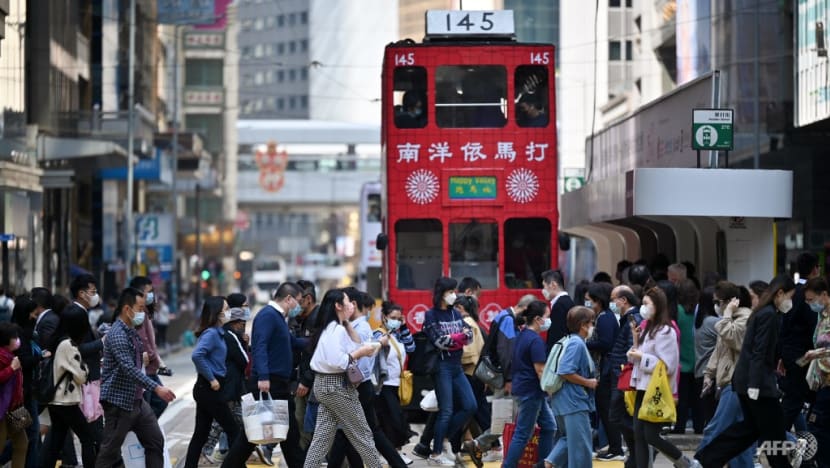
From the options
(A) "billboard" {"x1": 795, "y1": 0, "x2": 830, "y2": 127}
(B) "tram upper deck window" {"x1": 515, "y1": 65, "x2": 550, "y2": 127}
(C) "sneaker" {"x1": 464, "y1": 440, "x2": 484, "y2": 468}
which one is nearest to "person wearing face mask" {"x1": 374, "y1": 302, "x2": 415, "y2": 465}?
(C) "sneaker" {"x1": 464, "y1": 440, "x2": 484, "y2": 468}

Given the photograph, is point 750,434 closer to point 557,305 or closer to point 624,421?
point 624,421

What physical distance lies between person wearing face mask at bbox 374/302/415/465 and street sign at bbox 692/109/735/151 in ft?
16.2

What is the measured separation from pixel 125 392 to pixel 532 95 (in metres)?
9.07

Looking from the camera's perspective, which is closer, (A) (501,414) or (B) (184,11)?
(A) (501,414)

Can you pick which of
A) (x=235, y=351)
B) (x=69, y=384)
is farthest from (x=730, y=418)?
(x=69, y=384)

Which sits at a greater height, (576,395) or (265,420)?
(576,395)

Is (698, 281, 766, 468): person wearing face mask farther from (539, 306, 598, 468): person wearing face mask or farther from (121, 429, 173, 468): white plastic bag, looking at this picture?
(121, 429, 173, 468): white plastic bag

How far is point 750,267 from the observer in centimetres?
1830

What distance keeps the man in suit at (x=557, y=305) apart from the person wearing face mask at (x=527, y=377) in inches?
52.8

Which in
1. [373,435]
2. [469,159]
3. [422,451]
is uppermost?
[469,159]

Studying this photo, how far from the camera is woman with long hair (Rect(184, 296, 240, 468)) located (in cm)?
1273

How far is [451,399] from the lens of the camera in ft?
48.9

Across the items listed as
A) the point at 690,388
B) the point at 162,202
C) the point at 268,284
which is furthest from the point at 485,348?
the point at 268,284

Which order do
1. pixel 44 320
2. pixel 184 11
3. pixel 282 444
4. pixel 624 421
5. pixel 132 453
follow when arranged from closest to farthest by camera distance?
pixel 132 453 < pixel 624 421 < pixel 282 444 < pixel 44 320 < pixel 184 11
